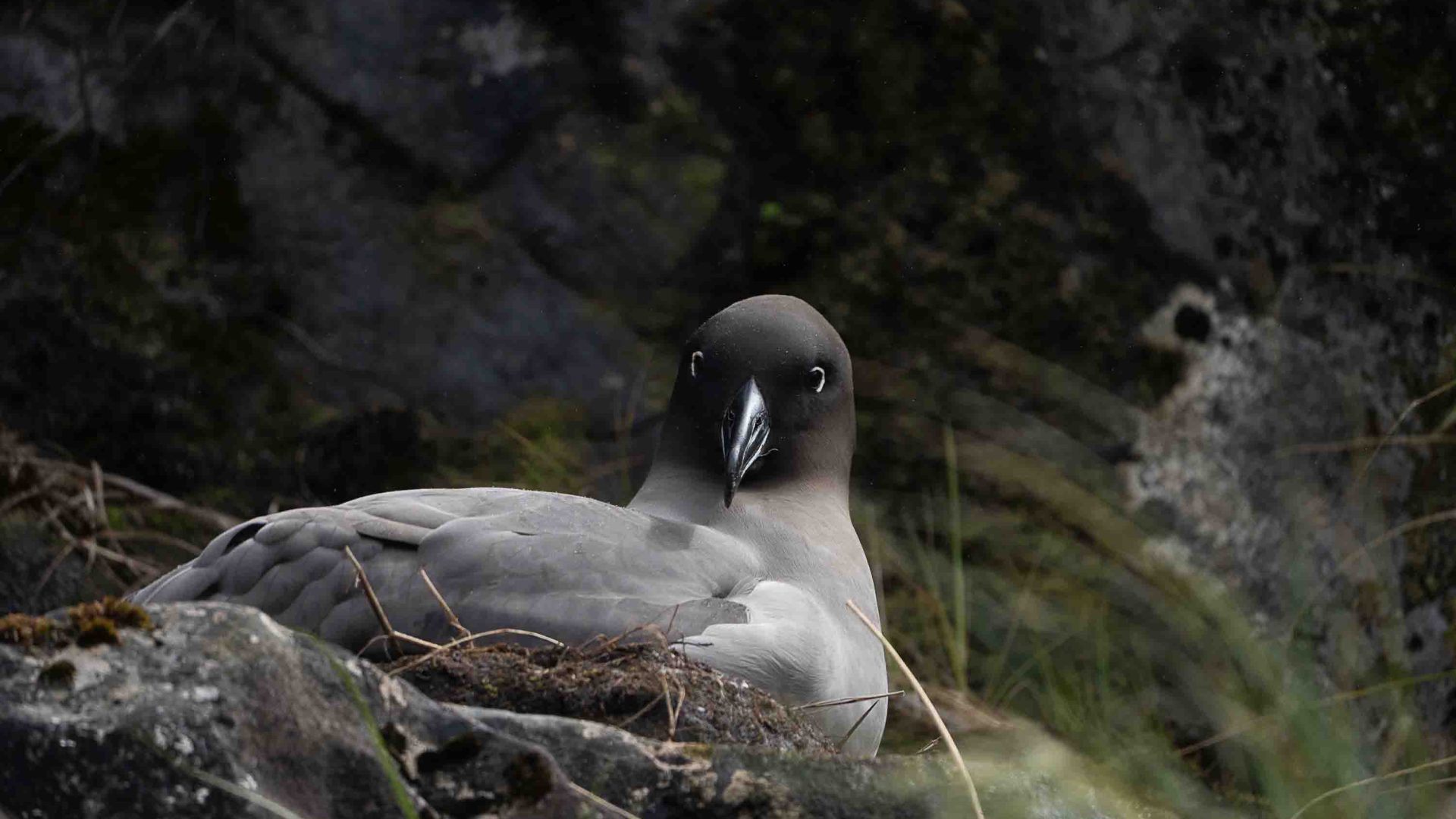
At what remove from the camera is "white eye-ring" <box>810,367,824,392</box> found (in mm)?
4156

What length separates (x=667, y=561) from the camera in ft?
11.3

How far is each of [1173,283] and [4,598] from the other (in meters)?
4.12

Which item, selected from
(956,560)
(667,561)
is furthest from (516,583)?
(956,560)

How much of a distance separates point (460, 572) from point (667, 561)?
45cm

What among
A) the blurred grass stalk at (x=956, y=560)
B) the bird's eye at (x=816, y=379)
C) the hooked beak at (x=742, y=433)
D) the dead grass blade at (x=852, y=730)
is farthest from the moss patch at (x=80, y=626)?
the blurred grass stalk at (x=956, y=560)

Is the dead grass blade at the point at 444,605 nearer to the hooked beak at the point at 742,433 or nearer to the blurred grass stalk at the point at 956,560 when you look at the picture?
the hooked beak at the point at 742,433

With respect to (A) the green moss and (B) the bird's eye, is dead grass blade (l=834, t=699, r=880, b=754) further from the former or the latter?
(A) the green moss

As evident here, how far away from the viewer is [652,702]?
2596mm

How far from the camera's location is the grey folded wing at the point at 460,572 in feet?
10.4

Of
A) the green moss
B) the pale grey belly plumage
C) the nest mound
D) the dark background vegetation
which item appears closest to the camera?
the green moss

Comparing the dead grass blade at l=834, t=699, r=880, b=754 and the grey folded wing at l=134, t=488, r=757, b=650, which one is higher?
the grey folded wing at l=134, t=488, r=757, b=650

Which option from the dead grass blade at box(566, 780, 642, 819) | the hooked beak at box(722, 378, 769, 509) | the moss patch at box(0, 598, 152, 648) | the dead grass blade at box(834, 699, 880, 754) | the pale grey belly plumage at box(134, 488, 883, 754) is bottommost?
the dead grass blade at box(834, 699, 880, 754)

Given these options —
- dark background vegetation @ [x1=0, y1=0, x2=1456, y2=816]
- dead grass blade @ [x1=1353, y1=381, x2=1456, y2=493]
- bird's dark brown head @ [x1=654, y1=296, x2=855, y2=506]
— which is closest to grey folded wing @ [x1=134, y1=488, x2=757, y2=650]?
bird's dark brown head @ [x1=654, y1=296, x2=855, y2=506]

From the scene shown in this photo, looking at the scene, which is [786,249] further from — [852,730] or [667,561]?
[852,730]
